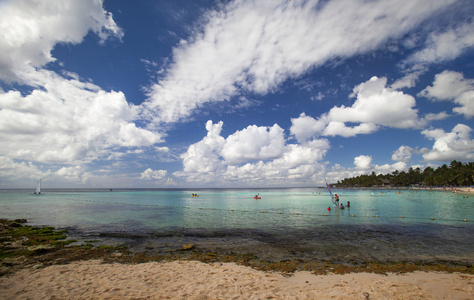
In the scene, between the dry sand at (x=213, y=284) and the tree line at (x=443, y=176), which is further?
the tree line at (x=443, y=176)

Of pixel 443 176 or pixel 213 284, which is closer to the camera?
pixel 213 284

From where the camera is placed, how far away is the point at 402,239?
20.9 meters

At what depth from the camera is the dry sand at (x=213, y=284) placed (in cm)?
899

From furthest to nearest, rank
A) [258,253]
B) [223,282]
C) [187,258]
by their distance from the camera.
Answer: [258,253] < [187,258] < [223,282]

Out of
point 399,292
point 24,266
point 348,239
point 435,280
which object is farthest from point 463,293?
point 24,266

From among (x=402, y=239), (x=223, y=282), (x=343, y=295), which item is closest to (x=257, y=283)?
(x=223, y=282)

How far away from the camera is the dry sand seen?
8.99 m

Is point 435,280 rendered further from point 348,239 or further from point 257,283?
point 348,239

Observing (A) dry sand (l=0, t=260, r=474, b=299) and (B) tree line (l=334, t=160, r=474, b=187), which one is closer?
(A) dry sand (l=0, t=260, r=474, b=299)

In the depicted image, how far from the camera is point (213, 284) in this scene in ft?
33.6

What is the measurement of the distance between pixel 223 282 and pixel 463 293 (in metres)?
10.3

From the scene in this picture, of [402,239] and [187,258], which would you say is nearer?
[187,258]

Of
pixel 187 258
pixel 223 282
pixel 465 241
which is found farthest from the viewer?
pixel 465 241

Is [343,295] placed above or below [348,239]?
above
